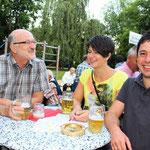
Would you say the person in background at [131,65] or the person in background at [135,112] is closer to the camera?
the person in background at [135,112]

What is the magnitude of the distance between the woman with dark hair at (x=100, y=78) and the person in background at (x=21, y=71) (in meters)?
0.50

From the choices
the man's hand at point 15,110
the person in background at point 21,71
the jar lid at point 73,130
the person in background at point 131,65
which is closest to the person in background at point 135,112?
the jar lid at point 73,130

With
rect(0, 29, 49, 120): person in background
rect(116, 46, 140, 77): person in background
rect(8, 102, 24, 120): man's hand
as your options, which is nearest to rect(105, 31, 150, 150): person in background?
rect(8, 102, 24, 120): man's hand

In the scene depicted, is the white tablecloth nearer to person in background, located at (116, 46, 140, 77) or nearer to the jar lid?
the jar lid

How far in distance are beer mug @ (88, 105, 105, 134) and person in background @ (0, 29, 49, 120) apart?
2.82ft

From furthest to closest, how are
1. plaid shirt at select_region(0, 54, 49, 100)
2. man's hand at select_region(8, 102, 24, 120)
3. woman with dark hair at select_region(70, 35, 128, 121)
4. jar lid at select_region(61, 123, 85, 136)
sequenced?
plaid shirt at select_region(0, 54, 49, 100), woman with dark hair at select_region(70, 35, 128, 121), man's hand at select_region(8, 102, 24, 120), jar lid at select_region(61, 123, 85, 136)

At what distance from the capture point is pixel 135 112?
1249mm

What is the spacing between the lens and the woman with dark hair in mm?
1729

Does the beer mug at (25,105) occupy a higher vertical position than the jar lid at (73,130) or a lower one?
higher

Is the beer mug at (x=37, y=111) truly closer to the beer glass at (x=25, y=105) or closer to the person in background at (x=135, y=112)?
the beer glass at (x=25, y=105)

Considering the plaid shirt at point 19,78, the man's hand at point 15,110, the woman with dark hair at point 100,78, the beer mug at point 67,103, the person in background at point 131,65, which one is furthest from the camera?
the person in background at point 131,65

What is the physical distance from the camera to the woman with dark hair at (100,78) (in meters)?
1.73

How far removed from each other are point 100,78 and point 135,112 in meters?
0.65

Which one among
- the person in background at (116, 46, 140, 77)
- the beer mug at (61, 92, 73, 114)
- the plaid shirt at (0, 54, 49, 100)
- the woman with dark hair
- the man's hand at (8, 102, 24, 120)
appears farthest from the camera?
the person in background at (116, 46, 140, 77)
